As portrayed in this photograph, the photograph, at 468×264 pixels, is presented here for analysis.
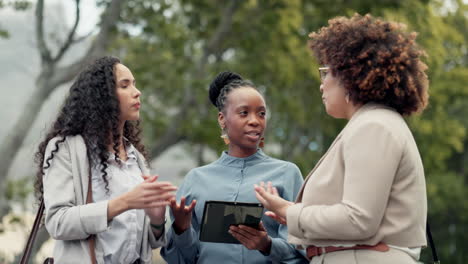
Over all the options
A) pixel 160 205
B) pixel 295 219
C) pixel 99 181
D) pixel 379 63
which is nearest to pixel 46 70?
pixel 99 181

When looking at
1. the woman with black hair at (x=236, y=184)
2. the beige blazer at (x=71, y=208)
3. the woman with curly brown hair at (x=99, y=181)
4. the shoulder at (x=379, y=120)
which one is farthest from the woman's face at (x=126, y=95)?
the shoulder at (x=379, y=120)

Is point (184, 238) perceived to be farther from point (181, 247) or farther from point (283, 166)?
point (283, 166)

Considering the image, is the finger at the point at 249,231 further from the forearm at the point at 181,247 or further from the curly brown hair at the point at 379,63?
the curly brown hair at the point at 379,63

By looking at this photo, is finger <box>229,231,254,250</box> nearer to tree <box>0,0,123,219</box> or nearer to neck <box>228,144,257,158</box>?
neck <box>228,144,257,158</box>

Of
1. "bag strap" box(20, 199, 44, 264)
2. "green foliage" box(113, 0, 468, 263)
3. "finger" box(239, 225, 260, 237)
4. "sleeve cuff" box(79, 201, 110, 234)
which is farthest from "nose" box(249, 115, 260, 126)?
"green foliage" box(113, 0, 468, 263)

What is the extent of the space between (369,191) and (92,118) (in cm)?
160

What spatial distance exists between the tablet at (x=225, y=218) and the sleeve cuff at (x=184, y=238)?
0.86ft

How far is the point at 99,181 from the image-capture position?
4.09m

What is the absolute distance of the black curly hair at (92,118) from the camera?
4.12 m

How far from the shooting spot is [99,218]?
3.81 metres

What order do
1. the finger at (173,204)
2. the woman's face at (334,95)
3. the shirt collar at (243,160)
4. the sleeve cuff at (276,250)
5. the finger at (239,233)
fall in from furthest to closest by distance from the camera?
the shirt collar at (243,160)
the sleeve cuff at (276,250)
the finger at (173,204)
the finger at (239,233)
the woman's face at (334,95)

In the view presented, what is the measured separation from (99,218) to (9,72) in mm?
15330

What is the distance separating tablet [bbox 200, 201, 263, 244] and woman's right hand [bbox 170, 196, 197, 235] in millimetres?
176

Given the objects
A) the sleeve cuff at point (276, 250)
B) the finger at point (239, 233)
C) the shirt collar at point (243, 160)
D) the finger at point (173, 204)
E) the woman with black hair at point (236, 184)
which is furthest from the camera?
the shirt collar at point (243, 160)
